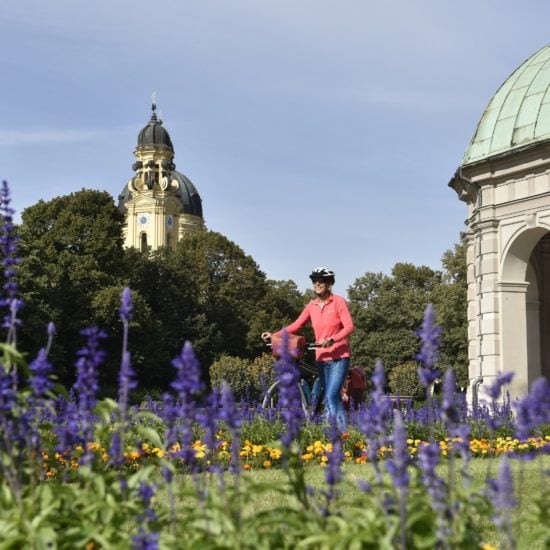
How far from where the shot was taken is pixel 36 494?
13.6 feet

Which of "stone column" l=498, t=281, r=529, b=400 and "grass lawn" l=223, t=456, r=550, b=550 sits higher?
"stone column" l=498, t=281, r=529, b=400

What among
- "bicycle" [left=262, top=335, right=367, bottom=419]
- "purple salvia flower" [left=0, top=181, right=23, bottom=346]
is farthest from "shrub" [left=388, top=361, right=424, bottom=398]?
"purple salvia flower" [left=0, top=181, right=23, bottom=346]

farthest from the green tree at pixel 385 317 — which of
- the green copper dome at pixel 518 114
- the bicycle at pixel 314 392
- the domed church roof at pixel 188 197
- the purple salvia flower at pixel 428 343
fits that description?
the domed church roof at pixel 188 197

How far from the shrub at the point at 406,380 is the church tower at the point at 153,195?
5667cm

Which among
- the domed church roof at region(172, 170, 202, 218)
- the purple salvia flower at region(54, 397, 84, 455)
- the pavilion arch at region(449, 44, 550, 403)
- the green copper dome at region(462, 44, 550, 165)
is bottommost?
the purple salvia flower at region(54, 397, 84, 455)

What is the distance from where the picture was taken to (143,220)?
110 m

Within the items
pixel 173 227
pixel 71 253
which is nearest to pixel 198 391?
pixel 71 253

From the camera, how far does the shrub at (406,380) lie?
170ft

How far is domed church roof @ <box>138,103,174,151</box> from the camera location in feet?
366

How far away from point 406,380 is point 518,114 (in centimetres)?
3383

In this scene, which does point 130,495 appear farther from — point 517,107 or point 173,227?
point 173,227

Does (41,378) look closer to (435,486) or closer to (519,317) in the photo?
(435,486)

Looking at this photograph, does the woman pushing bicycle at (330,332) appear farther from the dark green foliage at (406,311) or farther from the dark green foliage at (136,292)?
the dark green foliage at (406,311)

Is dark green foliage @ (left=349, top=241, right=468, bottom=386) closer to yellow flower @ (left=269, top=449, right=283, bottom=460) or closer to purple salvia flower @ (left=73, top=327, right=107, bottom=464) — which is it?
yellow flower @ (left=269, top=449, right=283, bottom=460)
